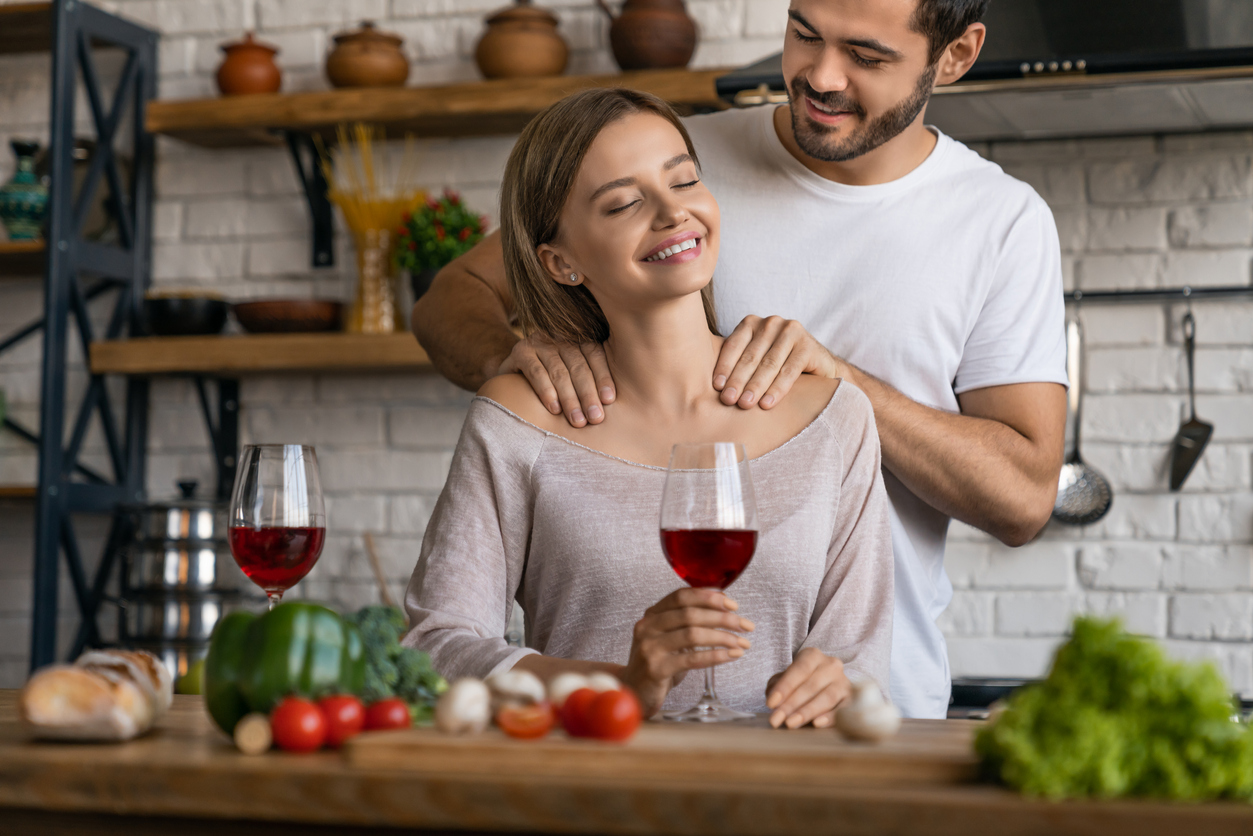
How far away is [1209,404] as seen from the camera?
2611 mm

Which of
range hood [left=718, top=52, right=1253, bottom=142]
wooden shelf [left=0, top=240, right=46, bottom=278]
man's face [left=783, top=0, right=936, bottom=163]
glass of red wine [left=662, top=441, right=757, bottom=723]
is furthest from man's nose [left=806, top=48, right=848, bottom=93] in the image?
wooden shelf [left=0, top=240, right=46, bottom=278]

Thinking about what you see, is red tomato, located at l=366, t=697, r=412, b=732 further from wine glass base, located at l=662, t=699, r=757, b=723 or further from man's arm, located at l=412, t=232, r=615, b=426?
man's arm, located at l=412, t=232, r=615, b=426

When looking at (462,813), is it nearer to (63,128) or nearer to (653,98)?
(653,98)

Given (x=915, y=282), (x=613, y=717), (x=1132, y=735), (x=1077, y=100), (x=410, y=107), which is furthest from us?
(x=410, y=107)

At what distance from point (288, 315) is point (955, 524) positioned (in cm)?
158

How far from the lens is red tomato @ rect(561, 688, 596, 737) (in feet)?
2.62

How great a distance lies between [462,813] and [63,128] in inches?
107

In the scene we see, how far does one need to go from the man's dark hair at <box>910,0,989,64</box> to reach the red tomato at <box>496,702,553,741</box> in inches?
44.7

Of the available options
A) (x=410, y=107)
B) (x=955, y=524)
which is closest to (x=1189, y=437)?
(x=955, y=524)

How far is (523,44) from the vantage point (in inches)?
110

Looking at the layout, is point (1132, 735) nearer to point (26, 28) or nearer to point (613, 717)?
point (613, 717)

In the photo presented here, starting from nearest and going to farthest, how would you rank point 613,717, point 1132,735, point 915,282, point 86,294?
point 1132,735 < point 613,717 < point 915,282 < point 86,294

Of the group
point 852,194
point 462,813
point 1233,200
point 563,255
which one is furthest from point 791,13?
point 1233,200

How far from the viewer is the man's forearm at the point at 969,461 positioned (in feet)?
5.07
